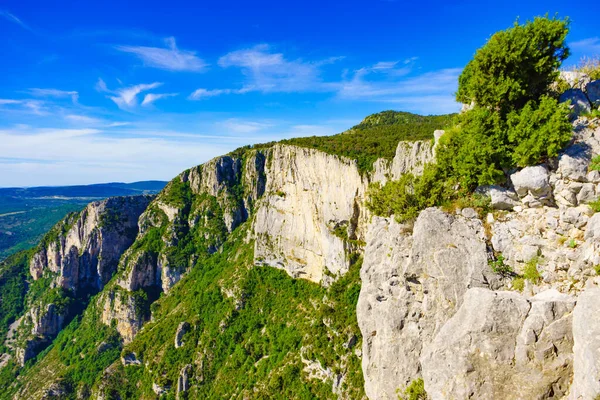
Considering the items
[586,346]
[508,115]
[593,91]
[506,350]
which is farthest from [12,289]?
Answer: [593,91]

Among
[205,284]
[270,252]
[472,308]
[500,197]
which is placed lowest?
[205,284]

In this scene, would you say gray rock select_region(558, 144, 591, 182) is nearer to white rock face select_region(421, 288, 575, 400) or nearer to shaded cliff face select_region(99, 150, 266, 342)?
white rock face select_region(421, 288, 575, 400)

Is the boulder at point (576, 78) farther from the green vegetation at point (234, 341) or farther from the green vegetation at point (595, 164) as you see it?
the green vegetation at point (234, 341)

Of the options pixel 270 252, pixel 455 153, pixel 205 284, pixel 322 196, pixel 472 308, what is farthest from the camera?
pixel 205 284

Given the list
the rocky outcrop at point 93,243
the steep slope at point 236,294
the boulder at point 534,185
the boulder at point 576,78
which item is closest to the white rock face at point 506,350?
the boulder at point 534,185

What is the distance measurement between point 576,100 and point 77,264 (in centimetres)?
17457

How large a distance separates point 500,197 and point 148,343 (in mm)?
107627

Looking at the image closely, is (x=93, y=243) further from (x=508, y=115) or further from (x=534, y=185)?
(x=534, y=185)

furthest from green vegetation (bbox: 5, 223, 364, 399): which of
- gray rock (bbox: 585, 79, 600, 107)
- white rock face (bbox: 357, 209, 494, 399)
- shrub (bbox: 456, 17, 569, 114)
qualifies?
gray rock (bbox: 585, 79, 600, 107)

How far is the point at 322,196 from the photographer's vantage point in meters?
65.2

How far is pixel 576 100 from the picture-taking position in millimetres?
16781

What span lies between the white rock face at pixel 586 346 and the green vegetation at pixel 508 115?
718 cm

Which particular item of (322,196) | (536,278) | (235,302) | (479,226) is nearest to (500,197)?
(479,226)

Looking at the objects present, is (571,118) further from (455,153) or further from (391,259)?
(391,259)
